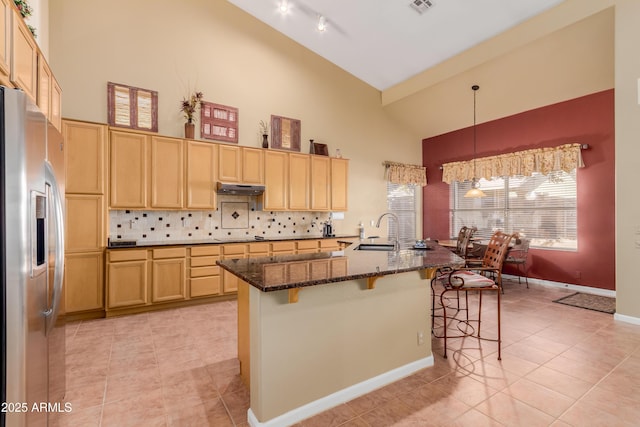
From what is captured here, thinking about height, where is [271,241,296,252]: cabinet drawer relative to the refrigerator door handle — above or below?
below

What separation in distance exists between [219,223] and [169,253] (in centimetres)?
107

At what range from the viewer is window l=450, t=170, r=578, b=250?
524 cm

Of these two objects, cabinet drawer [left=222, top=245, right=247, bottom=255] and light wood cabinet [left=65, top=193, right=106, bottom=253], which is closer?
light wood cabinet [left=65, top=193, right=106, bottom=253]

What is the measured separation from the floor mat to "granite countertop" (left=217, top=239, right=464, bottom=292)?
3041 millimetres

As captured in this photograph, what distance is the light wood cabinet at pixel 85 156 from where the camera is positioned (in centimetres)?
364

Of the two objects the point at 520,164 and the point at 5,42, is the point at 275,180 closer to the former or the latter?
the point at 5,42

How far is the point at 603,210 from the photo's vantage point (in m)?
4.80

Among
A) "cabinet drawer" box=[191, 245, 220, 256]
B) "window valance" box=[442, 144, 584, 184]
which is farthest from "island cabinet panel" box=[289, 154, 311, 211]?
"window valance" box=[442, 144, 584, 184]

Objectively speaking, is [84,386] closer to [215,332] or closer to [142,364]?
[142,364]

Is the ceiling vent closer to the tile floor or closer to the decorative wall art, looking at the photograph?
the decorative wall art

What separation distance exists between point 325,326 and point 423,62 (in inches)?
203

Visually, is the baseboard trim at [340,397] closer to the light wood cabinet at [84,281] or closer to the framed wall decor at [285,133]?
the light wood cabinet at [84,281]

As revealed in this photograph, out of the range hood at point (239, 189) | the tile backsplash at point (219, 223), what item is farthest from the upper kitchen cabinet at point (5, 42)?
the range hood at point (239, 189)

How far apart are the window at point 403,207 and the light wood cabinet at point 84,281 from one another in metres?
5.41
